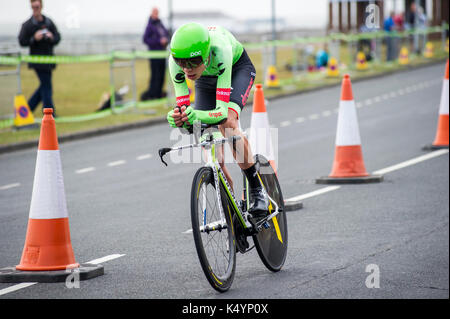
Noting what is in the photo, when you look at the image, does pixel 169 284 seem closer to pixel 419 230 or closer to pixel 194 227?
pixel 194 227

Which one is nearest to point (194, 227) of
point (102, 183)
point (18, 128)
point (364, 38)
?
point (102, 183)

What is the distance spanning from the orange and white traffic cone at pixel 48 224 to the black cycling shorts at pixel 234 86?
108cm

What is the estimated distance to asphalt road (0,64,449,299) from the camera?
626 centimetres

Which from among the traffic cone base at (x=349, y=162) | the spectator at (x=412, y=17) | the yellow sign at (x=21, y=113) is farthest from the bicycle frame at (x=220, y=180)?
the spectator at (x=412, y=17)

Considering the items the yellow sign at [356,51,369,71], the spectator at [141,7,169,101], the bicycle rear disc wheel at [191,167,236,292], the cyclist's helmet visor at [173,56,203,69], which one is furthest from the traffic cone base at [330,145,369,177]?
the yellow sign at [356,51,369,71]

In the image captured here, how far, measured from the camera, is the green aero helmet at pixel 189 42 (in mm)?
5957

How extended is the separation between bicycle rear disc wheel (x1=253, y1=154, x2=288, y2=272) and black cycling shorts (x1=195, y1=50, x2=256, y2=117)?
1.68 feet

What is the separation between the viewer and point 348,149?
1083 centimetres

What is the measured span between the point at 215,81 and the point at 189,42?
0.80 meters

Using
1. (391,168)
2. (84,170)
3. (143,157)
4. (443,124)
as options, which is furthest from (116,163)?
(443,124)

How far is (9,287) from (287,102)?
1737 centimetres

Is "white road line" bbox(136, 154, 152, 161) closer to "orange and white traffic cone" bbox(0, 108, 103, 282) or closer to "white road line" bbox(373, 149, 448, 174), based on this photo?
"white road line" bbox(373, 149, 448, 174)

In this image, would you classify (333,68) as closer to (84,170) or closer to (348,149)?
(84,170)

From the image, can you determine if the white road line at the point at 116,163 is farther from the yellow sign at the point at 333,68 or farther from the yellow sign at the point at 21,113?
the yellow sign at the point at 333,68
